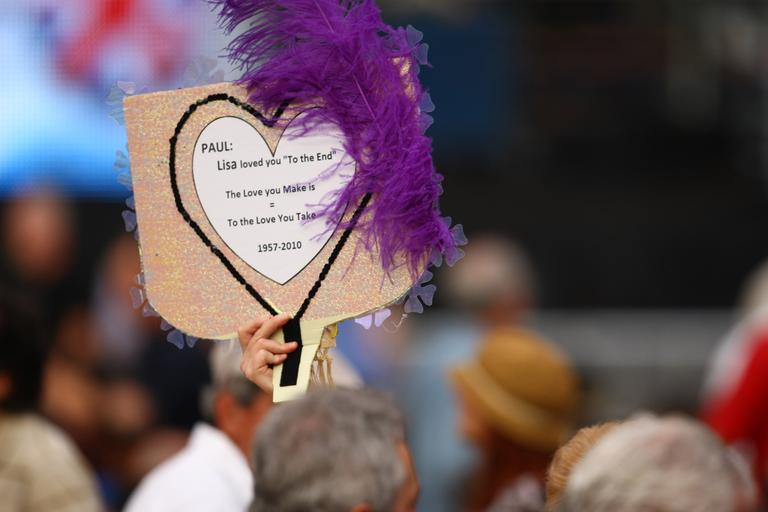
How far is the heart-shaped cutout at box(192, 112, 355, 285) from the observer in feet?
8.96

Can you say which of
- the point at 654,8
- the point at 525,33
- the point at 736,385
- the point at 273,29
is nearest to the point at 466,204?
the point at 525,33

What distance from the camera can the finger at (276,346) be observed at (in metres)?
2.71

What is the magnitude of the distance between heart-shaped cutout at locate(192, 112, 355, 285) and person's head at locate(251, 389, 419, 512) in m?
0.32

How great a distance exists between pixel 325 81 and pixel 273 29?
5.6 inches

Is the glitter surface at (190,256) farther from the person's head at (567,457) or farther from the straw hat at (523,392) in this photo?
the straw hat at (523,392)

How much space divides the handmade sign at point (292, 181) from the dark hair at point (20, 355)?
0.97 m

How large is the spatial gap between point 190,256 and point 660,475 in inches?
38.3

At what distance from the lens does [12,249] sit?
670cm

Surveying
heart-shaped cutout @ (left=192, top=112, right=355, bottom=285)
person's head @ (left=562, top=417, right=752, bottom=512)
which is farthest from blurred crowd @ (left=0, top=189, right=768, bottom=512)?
heart-shaped cutout @ (left=192, top=112, right=355, bottom=285)

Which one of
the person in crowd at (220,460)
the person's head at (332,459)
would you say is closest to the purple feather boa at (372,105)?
the person's head at (332,459)

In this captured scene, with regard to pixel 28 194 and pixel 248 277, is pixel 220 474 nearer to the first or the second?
pixel 248 277

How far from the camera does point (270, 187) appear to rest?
2.76 metres

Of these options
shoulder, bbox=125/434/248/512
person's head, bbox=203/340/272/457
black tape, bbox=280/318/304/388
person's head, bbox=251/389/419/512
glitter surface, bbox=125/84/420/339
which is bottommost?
shoulder, bbox=125/434/248/512

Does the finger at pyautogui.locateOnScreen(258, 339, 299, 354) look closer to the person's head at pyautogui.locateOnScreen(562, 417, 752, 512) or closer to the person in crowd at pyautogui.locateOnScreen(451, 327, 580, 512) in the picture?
the person's head at pyautogui.locateOnScreen(562, 417, 752, 512)
